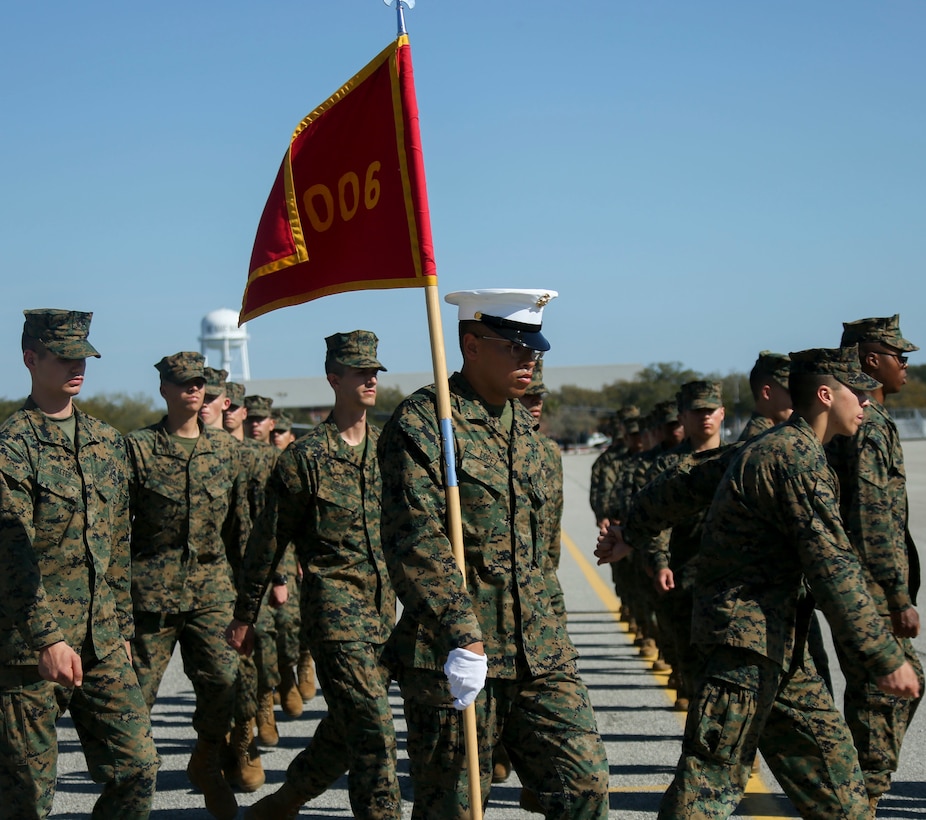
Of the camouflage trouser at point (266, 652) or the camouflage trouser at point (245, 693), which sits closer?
the camouflage trouser at point (245, 693)

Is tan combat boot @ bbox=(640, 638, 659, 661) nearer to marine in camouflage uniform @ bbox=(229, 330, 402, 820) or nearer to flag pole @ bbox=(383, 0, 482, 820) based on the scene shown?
marine in camouflage uniform @ bbox=(229, 330, 402, 820)

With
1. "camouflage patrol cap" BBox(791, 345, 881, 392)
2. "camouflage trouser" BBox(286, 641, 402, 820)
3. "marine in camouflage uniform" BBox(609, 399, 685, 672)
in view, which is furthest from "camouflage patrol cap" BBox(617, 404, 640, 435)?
"camouflage patrol cap" BBox(791, 345, 881, 392)

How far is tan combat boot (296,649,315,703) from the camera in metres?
10.2

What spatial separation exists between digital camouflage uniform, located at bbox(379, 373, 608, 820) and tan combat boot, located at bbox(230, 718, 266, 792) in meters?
3.23

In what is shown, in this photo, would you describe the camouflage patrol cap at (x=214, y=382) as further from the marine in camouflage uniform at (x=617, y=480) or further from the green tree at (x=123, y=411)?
the green tree at (x=123, y=411)

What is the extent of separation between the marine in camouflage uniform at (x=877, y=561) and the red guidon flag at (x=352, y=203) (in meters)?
2.36

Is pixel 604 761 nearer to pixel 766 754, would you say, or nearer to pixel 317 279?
pixel 766 754

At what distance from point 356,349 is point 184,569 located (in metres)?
1.52

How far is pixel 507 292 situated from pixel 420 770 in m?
1.72

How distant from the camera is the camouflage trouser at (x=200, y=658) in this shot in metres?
7.01

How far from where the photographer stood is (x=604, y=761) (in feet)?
15.1

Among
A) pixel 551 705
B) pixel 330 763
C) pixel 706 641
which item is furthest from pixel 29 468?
pixel 706 641

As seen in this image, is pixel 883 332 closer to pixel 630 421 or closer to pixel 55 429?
pixel 55 429

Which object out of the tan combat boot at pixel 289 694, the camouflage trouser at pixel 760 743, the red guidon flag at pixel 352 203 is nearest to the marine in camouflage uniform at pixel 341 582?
the red guidon flag at pixel 352 203
